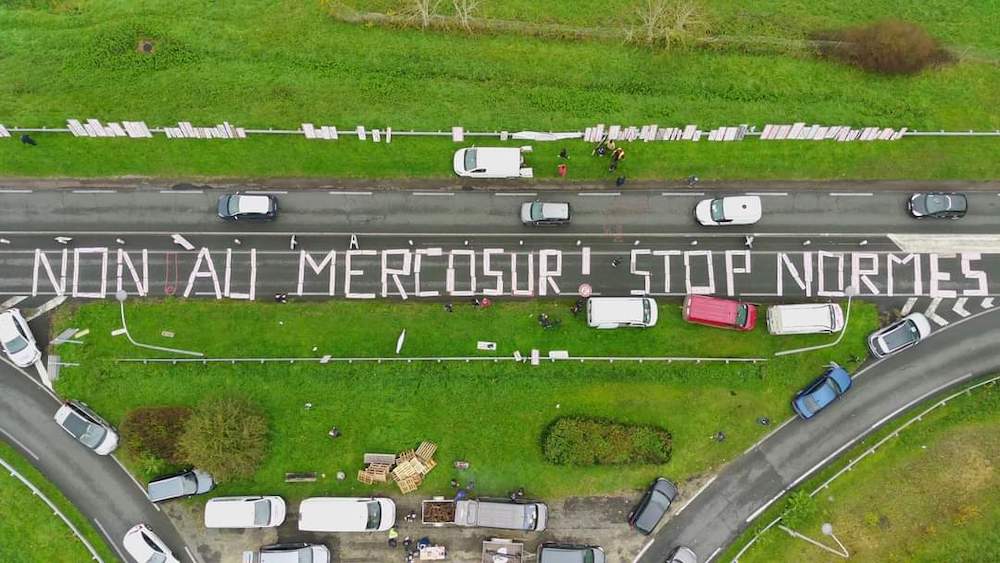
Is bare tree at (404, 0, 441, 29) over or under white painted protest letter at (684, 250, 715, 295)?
over

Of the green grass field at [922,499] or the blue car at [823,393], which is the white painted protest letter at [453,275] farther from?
the green grass field at [922,499]

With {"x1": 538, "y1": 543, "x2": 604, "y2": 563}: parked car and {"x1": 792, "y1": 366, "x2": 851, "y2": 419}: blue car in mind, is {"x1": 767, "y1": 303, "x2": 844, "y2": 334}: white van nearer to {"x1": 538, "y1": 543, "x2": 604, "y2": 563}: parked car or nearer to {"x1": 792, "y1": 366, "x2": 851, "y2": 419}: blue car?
{"x1": 792, "y1": 366, "x2": 851, "y2": 419}: blue car

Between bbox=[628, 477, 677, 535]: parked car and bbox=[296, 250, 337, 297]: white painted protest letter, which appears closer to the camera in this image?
bbox=[628, 477, 677, 535]: parked car

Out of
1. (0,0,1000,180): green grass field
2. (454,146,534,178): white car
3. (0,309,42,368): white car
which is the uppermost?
(0,0,1000,180): green grass field

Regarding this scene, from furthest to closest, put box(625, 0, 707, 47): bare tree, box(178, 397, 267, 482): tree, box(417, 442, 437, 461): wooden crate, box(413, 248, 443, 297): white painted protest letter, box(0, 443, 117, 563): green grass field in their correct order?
box(625, 0, 707, 47): bare tree, box(413, 248, 443, 297): white painted protest letter, box(417, 442, 437, 461): wooden crate, box(0, 443, 117, 563): green grass field, box(178, 397, 267, 482): tree

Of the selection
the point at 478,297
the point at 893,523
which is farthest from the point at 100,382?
the point at 893,523

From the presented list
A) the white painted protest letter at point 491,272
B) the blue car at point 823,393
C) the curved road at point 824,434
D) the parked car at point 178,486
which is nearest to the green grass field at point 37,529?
the parked car at point 178,486

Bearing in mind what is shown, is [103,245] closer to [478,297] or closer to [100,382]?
[100,382]

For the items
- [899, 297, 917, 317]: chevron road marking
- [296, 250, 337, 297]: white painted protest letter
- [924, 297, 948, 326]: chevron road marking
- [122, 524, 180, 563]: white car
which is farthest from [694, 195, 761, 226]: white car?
[122, 524, 180, 563]: white car
